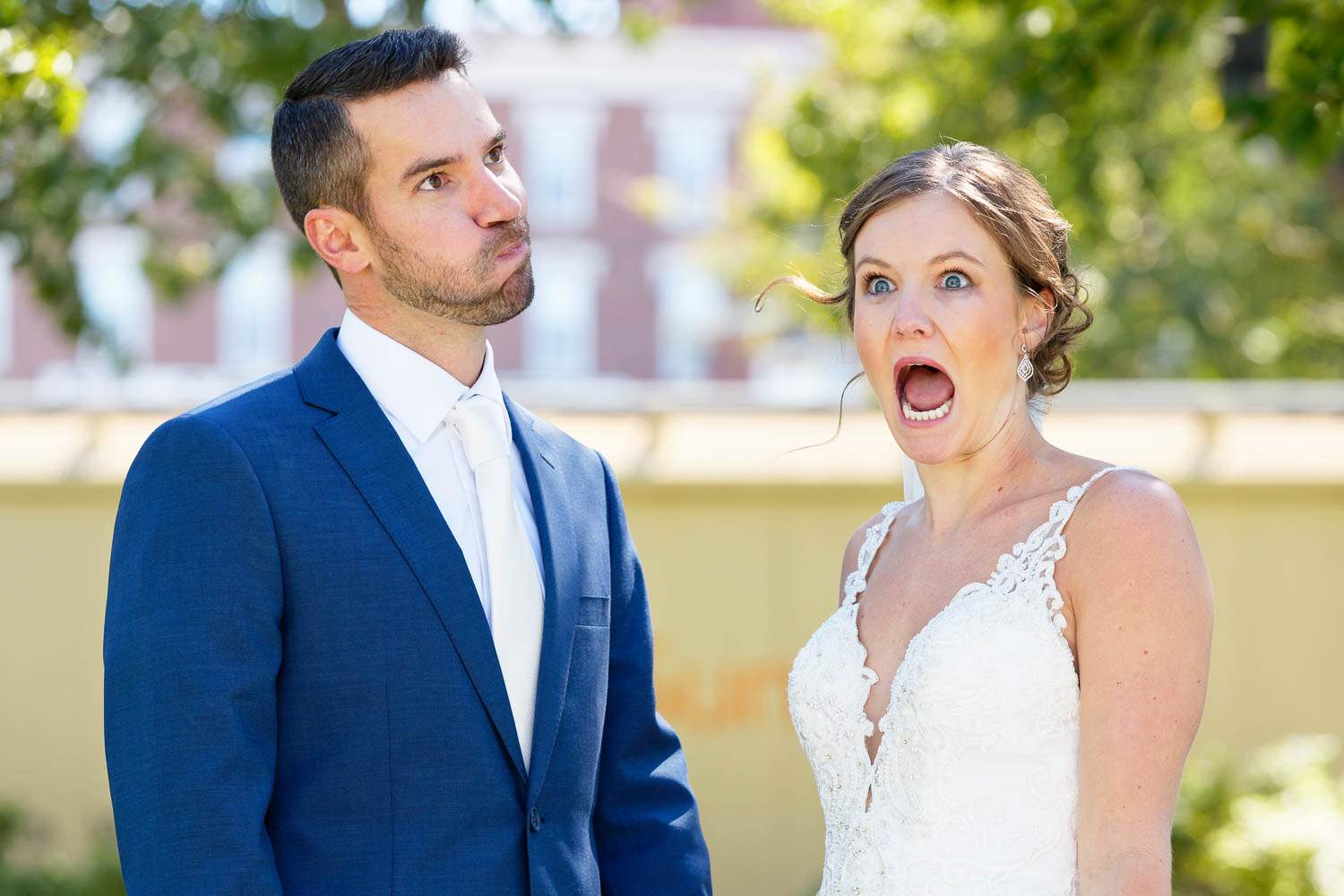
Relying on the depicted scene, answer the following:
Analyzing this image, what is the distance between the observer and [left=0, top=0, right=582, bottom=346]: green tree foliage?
895 cm

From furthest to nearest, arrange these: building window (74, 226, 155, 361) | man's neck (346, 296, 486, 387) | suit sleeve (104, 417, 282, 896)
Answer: building window (74, 226, 155, 361), man's neck (346, 296, 486, 387), suit sleeve (104, 417, 282, 896)

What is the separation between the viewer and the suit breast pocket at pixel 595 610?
9.24ft

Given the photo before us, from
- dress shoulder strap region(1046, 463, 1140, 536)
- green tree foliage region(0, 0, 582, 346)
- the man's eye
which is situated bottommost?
dress shoulder strap region(1046, 463, 1140, 536)

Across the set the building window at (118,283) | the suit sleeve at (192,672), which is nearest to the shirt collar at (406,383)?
the suit sleeve at (192,672)

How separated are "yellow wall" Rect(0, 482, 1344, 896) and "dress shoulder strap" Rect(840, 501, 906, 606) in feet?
13.1

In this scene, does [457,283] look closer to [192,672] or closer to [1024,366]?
[192,672]

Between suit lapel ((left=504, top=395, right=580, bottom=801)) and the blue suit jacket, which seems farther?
suit lapel ((left=504, top=395, right=580, bottom=801))

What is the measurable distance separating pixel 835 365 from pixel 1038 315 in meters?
7.94

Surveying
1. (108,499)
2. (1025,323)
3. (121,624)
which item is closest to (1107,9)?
(1025,323)

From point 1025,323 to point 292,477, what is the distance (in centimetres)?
139

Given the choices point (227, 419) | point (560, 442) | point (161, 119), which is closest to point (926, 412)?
point (560, 442)

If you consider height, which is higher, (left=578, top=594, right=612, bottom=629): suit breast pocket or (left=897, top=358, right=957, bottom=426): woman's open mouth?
(left=897, top=358, right=957, bottom=426): woman's open mouth

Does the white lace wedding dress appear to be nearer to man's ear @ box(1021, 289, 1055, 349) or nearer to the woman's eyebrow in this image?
man's ear @ box(1021, 289, 1055, 349)

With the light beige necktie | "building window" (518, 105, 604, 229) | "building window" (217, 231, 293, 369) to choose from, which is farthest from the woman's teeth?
"building window" (217, 231, 293, 369)
